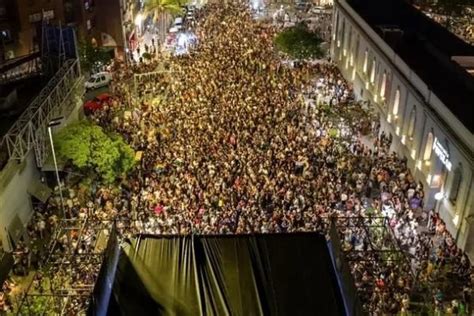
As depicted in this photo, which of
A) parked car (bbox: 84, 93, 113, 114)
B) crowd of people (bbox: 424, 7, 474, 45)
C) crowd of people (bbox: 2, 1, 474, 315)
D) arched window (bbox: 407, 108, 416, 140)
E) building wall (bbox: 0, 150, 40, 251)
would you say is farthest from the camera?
crowd of people (bbox: 424, 7, 474, 45)

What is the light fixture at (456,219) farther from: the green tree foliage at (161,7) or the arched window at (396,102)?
the green tree foliage at (161,7)

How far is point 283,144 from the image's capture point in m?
37.8

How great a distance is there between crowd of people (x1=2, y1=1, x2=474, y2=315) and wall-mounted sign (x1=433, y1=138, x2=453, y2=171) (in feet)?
8.35

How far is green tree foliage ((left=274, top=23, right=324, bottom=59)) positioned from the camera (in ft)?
189

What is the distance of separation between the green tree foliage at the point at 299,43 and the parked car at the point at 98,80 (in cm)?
1692

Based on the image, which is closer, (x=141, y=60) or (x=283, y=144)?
(x=283, y=144)

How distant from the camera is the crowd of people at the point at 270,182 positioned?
24406mm

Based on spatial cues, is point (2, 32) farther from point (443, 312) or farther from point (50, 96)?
point (443, 312)

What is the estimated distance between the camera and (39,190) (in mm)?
33219

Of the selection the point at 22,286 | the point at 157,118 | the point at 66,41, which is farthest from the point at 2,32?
the point at 22,286

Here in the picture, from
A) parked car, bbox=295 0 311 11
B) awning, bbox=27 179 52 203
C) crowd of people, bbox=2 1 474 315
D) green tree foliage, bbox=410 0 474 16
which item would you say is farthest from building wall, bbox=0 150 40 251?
parked car, bbox=295 0 311 11

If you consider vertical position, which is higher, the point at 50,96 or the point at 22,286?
the point at 50,96

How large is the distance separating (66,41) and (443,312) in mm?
29801

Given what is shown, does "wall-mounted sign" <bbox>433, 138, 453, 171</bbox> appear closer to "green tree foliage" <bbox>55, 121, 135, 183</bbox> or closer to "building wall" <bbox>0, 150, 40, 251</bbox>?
"green tree foliage" <bbox>55, 121, 135, 183</bbox>
